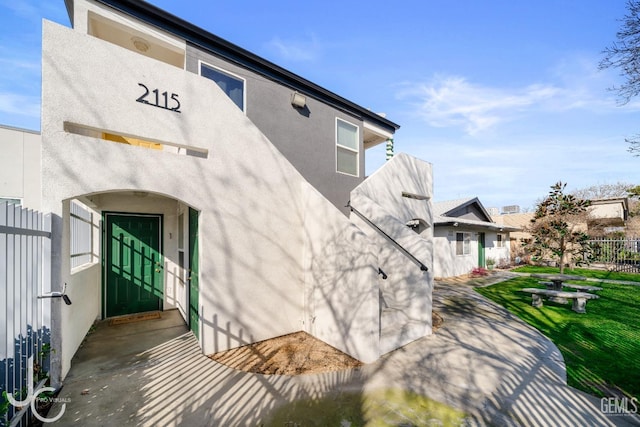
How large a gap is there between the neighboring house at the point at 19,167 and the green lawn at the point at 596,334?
14.0m

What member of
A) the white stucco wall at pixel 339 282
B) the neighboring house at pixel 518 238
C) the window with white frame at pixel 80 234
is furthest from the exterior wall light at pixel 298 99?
the neighboring house at pixel 518 238

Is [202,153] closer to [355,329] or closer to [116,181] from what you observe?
[116,181]

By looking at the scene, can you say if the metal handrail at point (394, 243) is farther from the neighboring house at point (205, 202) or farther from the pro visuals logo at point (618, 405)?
the pro visuals logo at point (618, 405)

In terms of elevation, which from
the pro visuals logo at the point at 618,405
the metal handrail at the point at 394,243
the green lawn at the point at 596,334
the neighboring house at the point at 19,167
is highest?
the neighboring house at the point at 19,167

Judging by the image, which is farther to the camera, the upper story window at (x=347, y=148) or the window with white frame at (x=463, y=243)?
the window with white frame at (x=463, y=243)

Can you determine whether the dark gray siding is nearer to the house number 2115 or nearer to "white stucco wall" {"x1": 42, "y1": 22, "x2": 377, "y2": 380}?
"white stucco wall" {"x1": 42, "y1": 22, "x2": 377, "y2": 380}

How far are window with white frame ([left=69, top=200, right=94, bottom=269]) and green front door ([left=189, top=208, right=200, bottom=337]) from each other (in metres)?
1.88

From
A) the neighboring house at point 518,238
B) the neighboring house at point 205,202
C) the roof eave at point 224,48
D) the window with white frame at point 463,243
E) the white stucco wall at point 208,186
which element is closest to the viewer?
the white stucco wall at point 208,186

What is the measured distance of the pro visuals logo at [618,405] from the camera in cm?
301

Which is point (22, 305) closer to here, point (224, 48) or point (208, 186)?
point (208, 186)

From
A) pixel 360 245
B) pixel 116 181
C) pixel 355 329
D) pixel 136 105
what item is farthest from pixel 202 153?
pixel 355 329

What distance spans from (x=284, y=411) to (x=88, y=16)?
7384 millimetres

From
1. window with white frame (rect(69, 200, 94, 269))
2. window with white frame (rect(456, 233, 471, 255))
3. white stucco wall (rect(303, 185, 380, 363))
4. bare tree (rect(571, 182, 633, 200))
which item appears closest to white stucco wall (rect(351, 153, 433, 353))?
white stucco wall (rect(303, 185, 380, 363))

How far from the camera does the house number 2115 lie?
3975 mm
